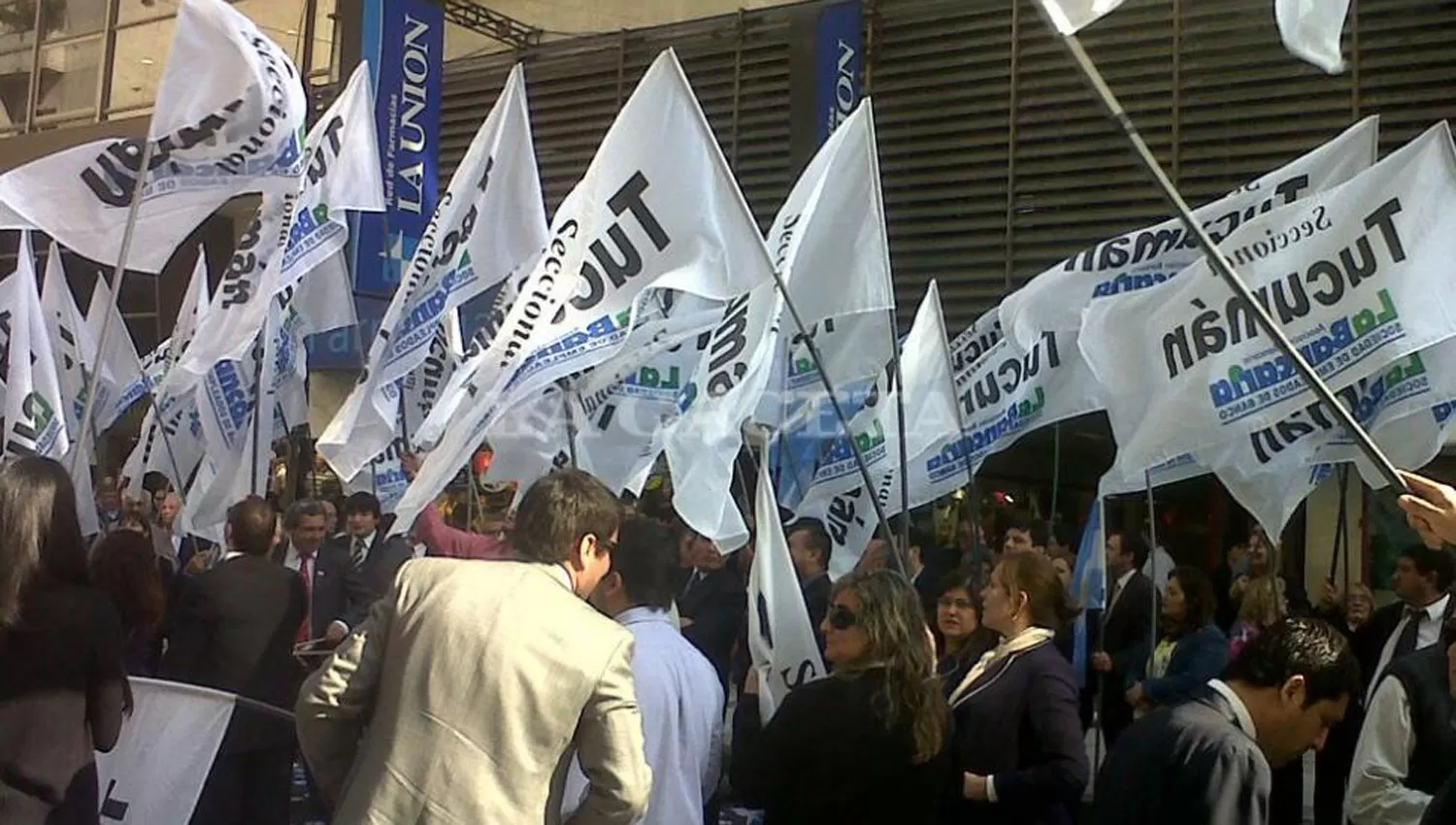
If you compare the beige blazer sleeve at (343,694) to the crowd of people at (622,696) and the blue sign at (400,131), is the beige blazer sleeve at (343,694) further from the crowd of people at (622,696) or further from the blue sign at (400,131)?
the blue sign at (400,131)

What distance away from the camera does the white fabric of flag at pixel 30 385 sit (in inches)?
297

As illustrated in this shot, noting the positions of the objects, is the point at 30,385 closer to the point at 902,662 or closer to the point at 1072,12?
the point at 902,662

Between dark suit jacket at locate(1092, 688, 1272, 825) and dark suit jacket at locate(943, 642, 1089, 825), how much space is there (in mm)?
1227

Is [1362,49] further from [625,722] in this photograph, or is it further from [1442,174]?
[625,722]

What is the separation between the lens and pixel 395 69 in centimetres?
1333

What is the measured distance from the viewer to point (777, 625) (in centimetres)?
558

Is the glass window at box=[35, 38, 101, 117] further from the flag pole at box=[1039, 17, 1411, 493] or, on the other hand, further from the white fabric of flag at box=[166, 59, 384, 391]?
the flag pole at box=[1039, 17, 1411, 493]

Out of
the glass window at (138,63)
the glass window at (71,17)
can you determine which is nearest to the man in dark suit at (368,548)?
the glass window at (138,63)

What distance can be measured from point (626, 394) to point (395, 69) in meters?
6.50

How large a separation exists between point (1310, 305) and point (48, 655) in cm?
434

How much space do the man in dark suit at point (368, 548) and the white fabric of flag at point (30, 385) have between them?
1.53 meters

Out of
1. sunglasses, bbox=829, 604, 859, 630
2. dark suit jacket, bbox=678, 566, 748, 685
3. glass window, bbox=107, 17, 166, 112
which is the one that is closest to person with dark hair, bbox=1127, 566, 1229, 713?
dark suit jacket, bbox=678, 566, 748, 685

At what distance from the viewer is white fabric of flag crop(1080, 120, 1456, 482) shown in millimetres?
5672

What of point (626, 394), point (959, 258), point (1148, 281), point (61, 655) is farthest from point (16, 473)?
point (959, 258)
